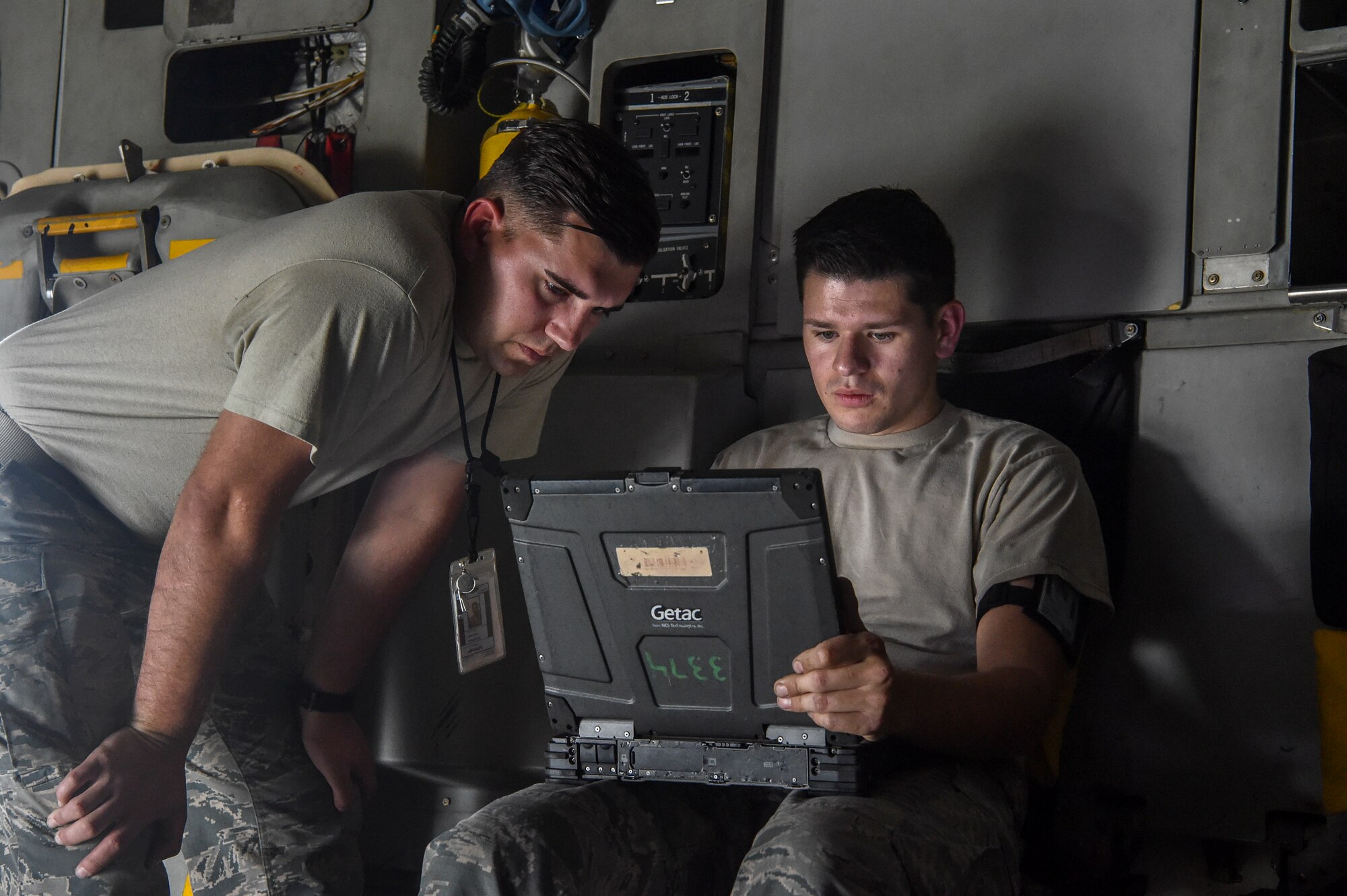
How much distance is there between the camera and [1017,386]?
2137 mm

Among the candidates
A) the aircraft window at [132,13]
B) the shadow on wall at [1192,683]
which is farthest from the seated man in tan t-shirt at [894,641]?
the aircraft window at [132,13]

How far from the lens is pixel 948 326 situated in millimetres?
1981

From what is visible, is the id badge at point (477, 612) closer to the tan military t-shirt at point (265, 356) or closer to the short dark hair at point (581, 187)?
the tan military t-shirt at point (265, 356)

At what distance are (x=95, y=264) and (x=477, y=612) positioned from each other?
1295 mm

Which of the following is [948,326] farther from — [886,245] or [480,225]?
[480,225]

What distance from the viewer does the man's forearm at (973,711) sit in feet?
4.77

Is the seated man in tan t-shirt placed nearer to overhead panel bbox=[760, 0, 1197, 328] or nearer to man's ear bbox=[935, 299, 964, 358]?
man's ear bbox=[935, 299, 964, 358]

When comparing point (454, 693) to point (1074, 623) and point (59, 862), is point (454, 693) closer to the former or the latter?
point (59, 862)

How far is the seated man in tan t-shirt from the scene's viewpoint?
139 cm

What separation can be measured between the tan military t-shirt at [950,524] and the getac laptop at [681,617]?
39 centimetres

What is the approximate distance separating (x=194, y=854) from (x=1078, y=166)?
1.90 meters

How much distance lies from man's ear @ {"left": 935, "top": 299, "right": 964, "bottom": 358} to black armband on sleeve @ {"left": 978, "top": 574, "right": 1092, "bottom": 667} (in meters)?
0.45

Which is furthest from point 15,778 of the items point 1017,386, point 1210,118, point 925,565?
point 1210,118

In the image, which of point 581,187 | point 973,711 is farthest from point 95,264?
point 973,711
